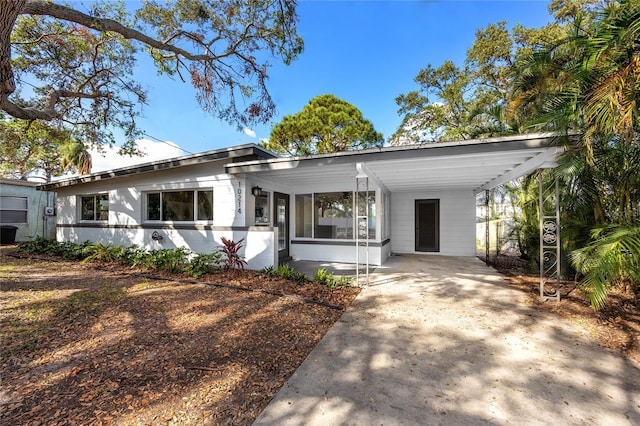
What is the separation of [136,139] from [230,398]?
1060 centimetres

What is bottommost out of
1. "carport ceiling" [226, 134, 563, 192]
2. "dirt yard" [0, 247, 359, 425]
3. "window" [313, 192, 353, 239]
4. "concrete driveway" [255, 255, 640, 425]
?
"concrete driveway" [255, 255, 640, 425]

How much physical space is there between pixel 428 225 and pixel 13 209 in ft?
58.5

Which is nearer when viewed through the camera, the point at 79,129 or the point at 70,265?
the point at 70,265

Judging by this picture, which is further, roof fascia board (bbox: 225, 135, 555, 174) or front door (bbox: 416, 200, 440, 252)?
front door (bbox: 416, 200, 440, 252)

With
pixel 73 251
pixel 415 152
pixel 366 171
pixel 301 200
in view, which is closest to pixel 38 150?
pixel 73 251

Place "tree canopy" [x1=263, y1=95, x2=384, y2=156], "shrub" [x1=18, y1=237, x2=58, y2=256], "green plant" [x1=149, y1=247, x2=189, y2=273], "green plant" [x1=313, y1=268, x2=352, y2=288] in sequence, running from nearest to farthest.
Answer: "green plant" [x1=313, y1=268, x2=352, y2=288] → "green plant" [x1=149, y1=247, x2=189, y2=273] → "shrub" [x1=18, y1=237, x2=58, y2=256] → "tree canopy" [x1=263, y1=95, x2=384, y2=156]

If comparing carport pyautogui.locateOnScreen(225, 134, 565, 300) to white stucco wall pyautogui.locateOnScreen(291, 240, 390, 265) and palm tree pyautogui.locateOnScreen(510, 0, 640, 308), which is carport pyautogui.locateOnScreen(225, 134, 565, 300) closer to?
white stucco wall pyautogui.locateOnScreen(291, 240, 390, 265)

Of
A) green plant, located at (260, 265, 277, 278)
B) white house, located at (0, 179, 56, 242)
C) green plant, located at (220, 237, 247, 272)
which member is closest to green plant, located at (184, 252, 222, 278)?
green plant, located at (220, 237, 247, 272)

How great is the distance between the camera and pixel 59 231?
32.7 ft

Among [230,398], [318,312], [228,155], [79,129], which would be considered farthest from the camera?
[79,129]

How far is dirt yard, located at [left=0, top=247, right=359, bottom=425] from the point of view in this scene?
74.9 inches

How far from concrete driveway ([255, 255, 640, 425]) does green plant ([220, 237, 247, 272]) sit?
309 cm

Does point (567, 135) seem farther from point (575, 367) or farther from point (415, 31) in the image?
point (415, 31)

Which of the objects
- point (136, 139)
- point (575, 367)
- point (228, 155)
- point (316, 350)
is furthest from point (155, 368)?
point (136, 139)
